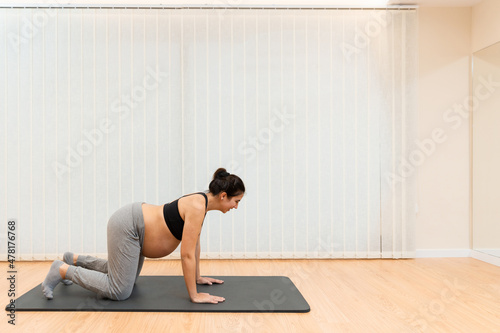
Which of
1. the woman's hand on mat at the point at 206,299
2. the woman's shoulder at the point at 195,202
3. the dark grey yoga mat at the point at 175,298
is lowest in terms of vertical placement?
the dark grey yoga mat at the point at 175,298

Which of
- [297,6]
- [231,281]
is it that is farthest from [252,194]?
[297,6]

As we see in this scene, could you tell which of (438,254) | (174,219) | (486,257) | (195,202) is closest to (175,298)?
(174,219)

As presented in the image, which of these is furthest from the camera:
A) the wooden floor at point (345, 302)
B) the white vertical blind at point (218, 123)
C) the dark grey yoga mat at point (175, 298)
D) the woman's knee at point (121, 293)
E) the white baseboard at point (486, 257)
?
the white vertical blind at point (218, 123)

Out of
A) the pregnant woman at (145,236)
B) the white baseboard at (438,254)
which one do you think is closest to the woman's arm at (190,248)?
the pregnant woman at (145,236)

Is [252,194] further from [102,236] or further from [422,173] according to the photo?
[422,173]

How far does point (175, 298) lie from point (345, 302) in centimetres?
103

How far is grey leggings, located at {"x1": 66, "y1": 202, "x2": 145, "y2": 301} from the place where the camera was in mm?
2350

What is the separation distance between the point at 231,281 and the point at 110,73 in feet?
7.29

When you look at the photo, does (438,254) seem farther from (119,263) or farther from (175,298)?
(119,263)

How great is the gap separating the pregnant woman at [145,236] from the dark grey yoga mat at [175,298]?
7cm

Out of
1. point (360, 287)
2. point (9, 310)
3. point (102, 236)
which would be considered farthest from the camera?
point (102, 236)

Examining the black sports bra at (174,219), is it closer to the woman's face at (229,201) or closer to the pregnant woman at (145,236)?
the pregnant woman at (145,236)

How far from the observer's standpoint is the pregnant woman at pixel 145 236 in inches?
91.5

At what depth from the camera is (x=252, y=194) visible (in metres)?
3.72
